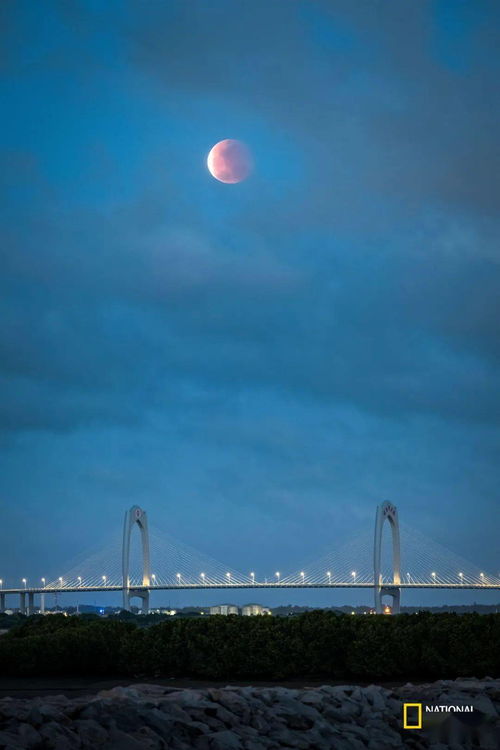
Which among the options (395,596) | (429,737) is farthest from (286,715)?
(395,596)

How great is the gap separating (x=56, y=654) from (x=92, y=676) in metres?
1.06

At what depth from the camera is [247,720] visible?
1120cm

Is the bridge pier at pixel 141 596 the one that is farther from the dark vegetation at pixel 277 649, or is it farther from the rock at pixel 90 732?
the rock at pixel 90 732

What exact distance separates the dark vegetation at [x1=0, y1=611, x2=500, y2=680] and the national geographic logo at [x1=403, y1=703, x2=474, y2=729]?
6842 millimetres

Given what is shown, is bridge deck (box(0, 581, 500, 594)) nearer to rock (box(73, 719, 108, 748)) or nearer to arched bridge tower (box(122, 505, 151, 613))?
arched bridge tower (box(122, 505, 151, 613))

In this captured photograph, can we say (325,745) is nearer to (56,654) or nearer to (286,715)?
(286,715)

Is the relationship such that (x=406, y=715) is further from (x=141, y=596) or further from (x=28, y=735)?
(x=141, y=596)

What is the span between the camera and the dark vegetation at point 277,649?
2012cm

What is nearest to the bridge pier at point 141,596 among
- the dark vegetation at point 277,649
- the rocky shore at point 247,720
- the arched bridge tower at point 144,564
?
the arched bridge tower at point 144,564

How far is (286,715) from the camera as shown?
38.3 feet

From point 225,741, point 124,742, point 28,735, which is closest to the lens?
point 28,735

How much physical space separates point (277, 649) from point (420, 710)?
7906mm

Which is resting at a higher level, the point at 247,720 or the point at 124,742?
the point at 124,742

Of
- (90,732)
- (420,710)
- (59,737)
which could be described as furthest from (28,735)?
(420,710)
